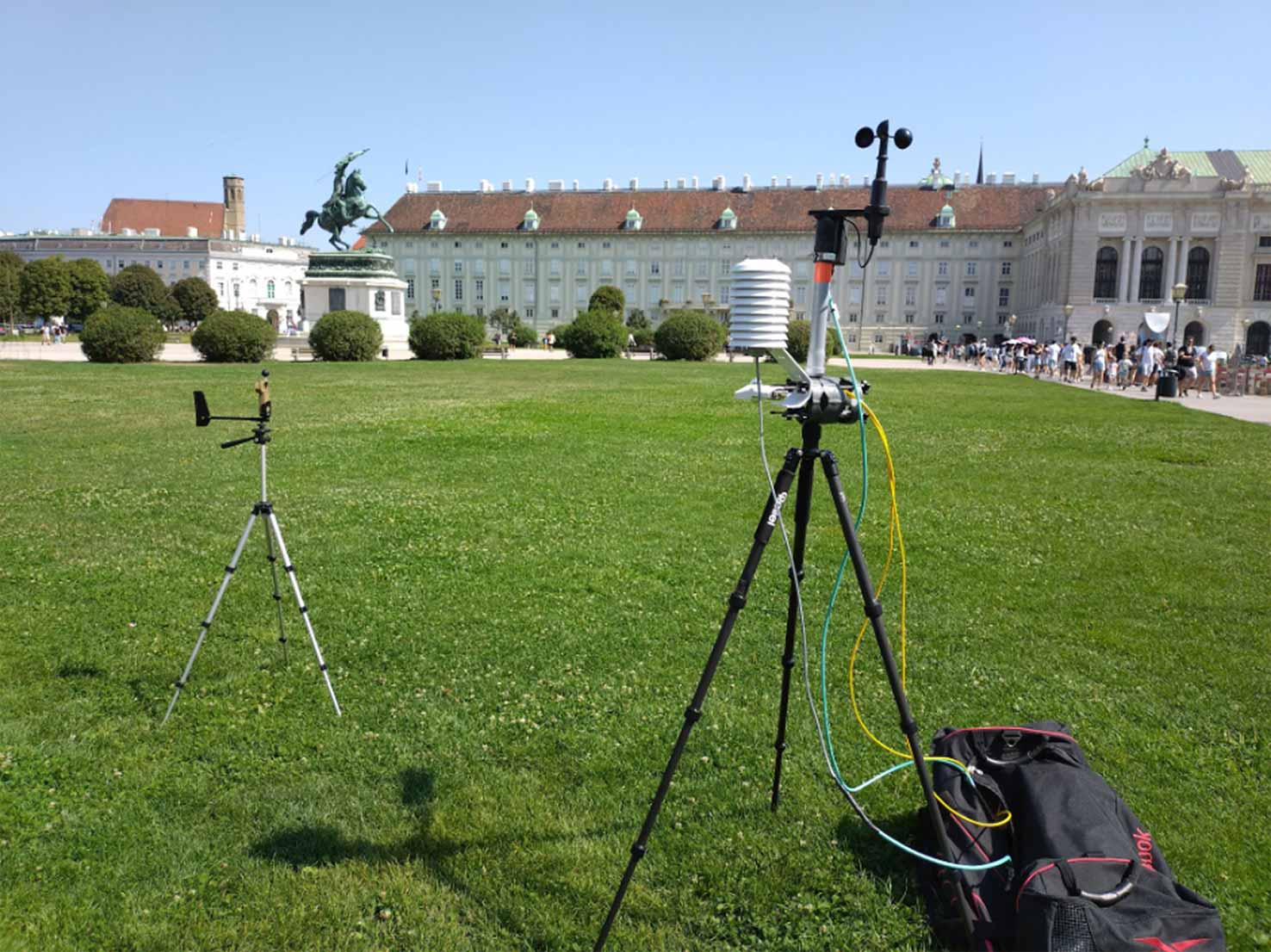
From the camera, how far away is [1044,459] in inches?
571

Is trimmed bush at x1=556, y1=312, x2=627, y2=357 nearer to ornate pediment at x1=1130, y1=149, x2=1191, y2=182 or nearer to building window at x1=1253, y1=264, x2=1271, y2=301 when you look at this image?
ornate pediment at x1=1130, y1=149, x2=1191, y2=182

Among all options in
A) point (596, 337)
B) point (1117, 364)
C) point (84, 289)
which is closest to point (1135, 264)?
point (1117, 364)

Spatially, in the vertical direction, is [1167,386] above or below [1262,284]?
below

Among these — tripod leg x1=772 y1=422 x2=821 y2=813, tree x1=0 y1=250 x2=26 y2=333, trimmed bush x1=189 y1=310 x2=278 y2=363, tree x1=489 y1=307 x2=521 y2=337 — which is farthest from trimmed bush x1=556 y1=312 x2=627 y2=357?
tree x1=0 y1=250 x2=26 y2=333

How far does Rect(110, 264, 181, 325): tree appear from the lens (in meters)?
99.4

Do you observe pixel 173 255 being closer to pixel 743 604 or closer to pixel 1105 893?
pixel 743 604

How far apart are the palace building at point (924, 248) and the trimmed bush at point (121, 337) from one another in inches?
2199

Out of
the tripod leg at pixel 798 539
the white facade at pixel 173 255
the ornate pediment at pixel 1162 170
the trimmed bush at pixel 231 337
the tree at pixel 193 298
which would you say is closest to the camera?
the tripod leg at pixel 798 539

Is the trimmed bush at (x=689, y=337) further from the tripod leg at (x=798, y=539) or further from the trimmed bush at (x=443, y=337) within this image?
the tripod leg at (x=798, y=539)

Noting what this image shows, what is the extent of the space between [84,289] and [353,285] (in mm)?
67451

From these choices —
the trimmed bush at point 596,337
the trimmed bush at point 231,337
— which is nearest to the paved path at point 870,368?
the trimmed bush at point 231,337

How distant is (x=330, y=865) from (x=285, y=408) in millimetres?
18302

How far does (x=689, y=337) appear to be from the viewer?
162 ft

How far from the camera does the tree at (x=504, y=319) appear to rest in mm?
97275
